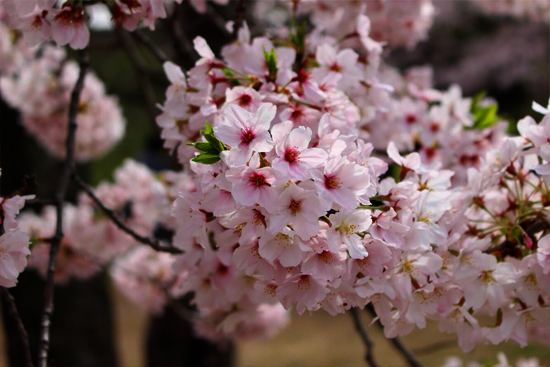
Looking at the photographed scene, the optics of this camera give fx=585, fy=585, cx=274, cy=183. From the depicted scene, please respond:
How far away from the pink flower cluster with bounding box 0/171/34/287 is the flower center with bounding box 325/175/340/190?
0.54 metres

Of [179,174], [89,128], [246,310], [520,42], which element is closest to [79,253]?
[89,128]

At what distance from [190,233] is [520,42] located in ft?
27.5

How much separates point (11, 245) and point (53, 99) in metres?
1.82

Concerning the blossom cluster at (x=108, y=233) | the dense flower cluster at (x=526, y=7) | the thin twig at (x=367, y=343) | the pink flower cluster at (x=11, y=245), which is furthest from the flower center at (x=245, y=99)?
the dense flower cluster at (x=526, y=7)

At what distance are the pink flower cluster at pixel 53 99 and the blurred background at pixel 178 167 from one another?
0.19 meters

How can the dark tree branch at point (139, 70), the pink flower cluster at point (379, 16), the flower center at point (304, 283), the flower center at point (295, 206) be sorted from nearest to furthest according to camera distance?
the flower center at point (295, 206) < the flower center at point (304, 283) < the pink flower cluster at point (379, 16) < the dark tree branch at point (139, 70)

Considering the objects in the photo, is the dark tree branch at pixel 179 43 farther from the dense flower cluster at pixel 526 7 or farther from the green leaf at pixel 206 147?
the dense flower cluster at pixel 526 7

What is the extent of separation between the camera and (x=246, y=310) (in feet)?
5.31

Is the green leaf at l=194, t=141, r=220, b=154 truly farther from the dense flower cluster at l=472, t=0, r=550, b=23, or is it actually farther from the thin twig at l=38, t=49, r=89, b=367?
the dense flower cluster at l=472, t=0, r=550, b=23

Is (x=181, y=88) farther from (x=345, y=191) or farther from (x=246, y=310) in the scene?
(x=246, y=310)

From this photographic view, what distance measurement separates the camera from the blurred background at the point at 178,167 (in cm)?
321

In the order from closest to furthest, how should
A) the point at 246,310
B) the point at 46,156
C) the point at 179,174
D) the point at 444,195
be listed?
1. the point at 444,195
2. the point at 246,310
3. the point at 179,174
4. the point at 46,156

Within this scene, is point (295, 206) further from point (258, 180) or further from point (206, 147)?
point (206, 147)

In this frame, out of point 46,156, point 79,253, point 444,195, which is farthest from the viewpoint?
point 46,156
